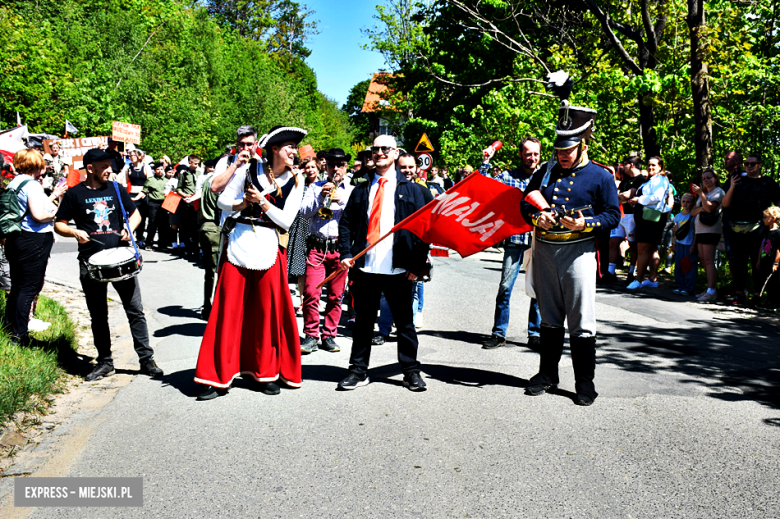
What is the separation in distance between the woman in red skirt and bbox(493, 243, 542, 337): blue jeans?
2543 millimetres

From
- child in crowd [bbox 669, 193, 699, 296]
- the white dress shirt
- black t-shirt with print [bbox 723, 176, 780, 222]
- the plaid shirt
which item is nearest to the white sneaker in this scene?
the white dress shirt

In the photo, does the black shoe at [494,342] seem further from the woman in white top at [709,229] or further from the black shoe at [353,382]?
the woman in white top at [709,229]

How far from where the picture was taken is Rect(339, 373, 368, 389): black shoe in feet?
19.0

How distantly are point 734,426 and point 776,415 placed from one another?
486 mm

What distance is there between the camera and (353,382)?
230 inches

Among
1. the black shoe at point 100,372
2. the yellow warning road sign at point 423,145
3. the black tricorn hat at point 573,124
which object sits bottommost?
the black shoe at point 100,372

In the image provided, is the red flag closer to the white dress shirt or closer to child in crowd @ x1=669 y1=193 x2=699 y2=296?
the white dress shirt

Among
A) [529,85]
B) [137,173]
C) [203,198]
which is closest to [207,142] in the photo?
[137,173]

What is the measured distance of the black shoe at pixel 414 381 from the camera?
19.0 feet

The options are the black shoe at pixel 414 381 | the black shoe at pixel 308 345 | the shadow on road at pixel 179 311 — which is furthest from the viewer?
the shadow on road at pixel 179 311

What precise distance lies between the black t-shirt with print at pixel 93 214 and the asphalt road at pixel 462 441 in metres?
1.25

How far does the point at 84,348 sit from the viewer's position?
7.37m

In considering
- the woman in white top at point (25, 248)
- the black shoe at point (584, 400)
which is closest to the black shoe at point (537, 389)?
the black shoe at point (584, 400)

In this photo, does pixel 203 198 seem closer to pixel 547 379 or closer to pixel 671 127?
pixel 547 379
